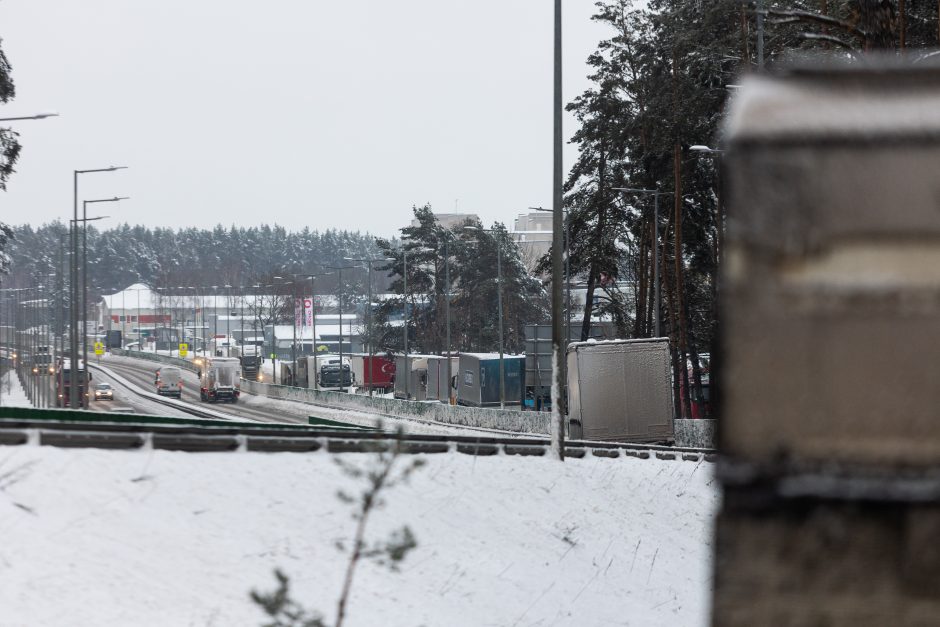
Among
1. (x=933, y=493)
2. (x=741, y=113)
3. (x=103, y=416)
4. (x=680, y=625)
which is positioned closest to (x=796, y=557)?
(x=933, y=493)

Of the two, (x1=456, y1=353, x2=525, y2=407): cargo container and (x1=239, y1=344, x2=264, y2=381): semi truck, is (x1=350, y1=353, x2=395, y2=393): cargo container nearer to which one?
(x1=239, y1=344, x2=264, y2=381): semi truck

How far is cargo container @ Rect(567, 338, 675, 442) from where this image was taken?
110 feet

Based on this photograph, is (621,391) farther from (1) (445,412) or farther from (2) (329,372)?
(2) (329,372)

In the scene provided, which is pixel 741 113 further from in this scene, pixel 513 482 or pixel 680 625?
pixel 513 482

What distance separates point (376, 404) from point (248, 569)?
50.9 meters

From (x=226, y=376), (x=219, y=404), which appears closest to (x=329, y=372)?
(x=226, y=376)

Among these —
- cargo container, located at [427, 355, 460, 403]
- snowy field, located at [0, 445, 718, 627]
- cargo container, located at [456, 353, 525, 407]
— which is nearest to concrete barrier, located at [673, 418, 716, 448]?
cargo container, located at [456, 353, 525, 407]

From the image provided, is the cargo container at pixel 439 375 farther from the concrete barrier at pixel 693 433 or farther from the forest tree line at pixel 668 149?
the concrete barrier at pixel 693 433

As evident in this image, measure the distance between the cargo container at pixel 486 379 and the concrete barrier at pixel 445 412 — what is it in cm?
400

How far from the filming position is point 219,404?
301ft

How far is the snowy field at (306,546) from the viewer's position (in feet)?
47.1

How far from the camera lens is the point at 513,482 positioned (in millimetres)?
22484

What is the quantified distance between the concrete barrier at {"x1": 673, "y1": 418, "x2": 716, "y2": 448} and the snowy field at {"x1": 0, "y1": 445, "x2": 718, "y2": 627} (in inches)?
786

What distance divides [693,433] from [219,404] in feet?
179
